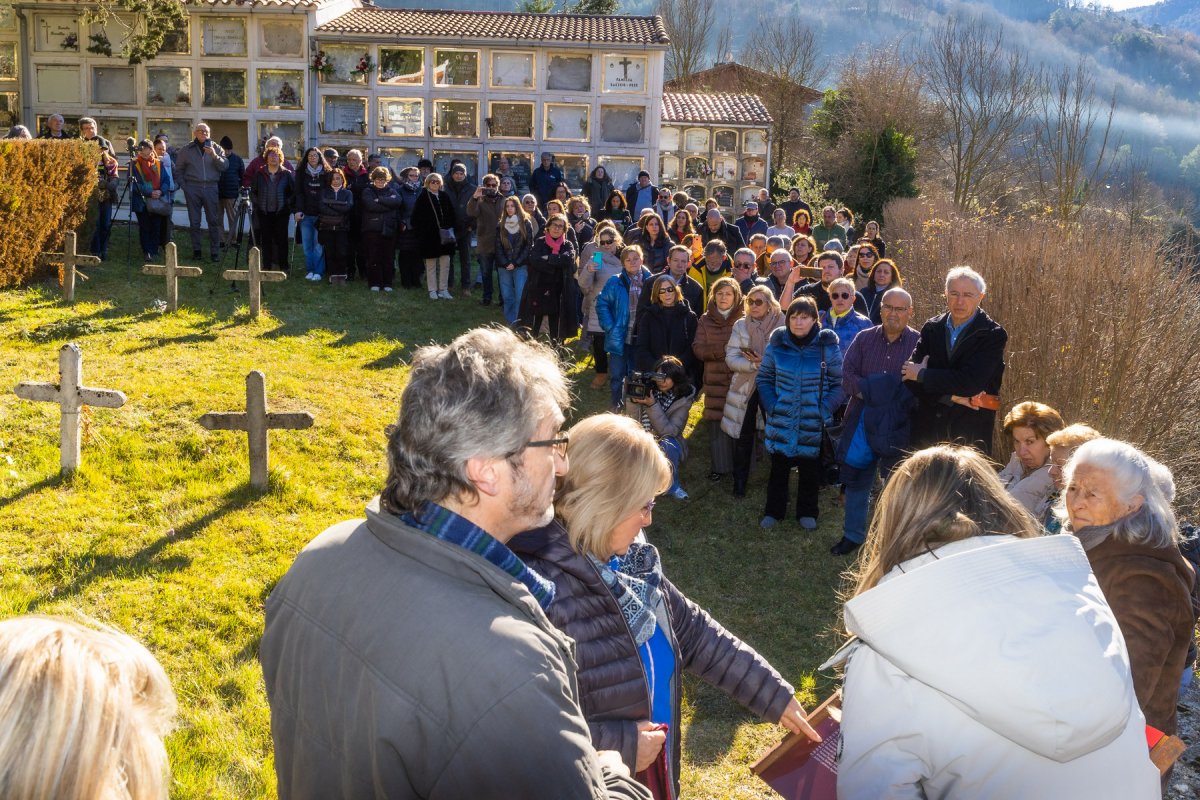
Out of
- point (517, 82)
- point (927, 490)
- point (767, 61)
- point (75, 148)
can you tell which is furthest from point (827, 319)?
point (767, 61)

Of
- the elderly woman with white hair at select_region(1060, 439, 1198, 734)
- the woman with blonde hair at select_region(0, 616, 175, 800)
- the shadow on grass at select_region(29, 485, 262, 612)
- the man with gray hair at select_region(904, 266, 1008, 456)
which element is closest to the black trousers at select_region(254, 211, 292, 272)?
the shadow on grass at select_region(29, 485, 262, 612)

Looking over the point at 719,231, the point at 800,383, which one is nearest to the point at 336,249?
the point at 719,231

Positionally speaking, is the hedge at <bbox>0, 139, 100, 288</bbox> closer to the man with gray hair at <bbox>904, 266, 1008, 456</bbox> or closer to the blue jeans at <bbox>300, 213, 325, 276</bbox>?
the blue jeans at <bbox>300, 213, 325, 276</bbox>

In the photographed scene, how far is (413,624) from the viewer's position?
195cm

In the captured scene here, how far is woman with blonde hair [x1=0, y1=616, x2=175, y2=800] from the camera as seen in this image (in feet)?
4.95

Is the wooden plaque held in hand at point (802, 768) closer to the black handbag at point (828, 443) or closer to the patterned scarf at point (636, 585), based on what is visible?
the patterned scarf at point (636, 585)

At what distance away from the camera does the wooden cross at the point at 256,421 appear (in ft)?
24.2

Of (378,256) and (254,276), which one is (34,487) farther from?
(378,256)

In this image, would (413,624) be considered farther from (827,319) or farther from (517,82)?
(517,82)

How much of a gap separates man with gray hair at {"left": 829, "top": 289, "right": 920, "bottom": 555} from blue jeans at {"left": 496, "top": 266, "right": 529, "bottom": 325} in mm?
6903

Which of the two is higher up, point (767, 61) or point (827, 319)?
point (767, 61)

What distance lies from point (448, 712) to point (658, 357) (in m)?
7.82

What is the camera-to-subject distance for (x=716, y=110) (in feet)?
96.2

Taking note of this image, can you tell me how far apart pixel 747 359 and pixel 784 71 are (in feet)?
130
